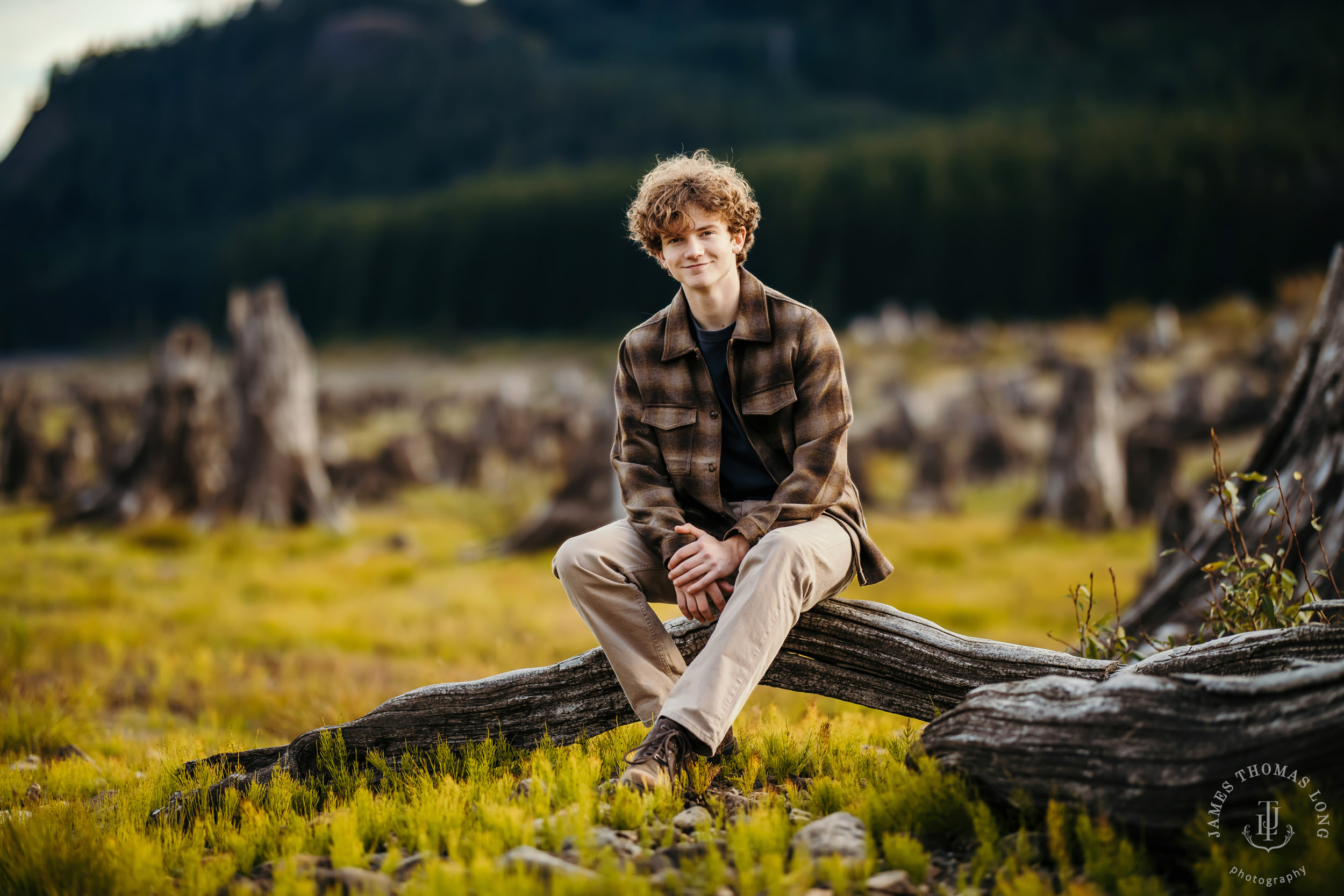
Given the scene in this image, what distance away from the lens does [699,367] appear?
3777 mm

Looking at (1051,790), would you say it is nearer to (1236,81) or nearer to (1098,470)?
(1098,470)

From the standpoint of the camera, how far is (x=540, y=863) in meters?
2.58

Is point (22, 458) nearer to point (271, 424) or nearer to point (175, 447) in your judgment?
point (175, 447)

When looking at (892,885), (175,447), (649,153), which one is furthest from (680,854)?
(649,153)

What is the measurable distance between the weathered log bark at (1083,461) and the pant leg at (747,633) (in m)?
12.7

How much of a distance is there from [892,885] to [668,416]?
1955 millimetres

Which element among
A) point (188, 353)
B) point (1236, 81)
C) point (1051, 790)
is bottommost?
point (1051, 790)

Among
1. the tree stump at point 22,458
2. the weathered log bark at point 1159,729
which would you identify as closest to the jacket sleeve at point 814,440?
the weathered log bark at point 1159,729

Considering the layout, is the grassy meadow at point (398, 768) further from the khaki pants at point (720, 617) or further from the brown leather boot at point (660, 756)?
the khaki pants at point (720, 617)

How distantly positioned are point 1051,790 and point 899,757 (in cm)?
82

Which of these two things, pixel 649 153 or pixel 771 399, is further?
pixel 649 153

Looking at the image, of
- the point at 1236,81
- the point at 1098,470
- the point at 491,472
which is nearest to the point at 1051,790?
the point at 1098,470

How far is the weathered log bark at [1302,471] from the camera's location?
185 inches

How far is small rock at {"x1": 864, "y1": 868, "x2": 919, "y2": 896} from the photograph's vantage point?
98.3 inches
